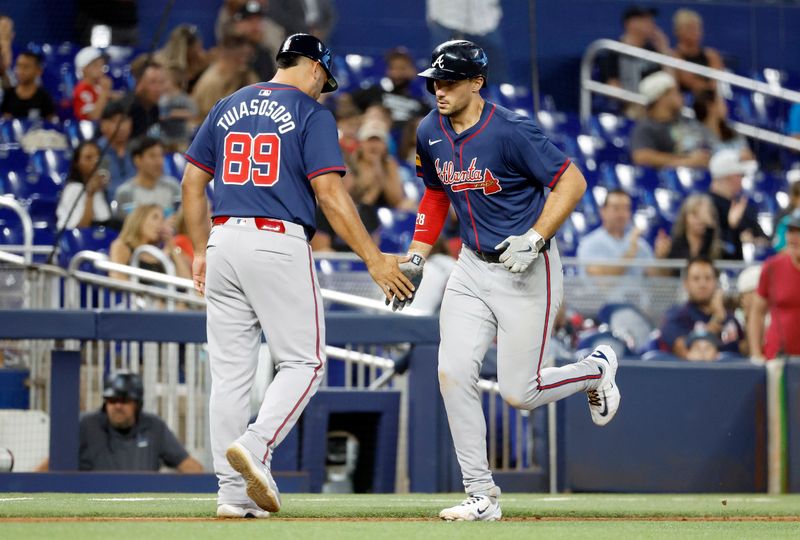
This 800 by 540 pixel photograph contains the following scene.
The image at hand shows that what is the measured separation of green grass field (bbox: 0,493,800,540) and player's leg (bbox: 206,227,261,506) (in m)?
0.19

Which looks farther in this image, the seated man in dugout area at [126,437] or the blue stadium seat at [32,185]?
the blue stadium seat at [32,185]

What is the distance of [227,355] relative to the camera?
4.56m

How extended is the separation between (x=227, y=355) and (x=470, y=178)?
106 cm

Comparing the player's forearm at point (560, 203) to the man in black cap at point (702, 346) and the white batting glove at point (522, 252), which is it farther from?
the man in black cap at point (702, 346)

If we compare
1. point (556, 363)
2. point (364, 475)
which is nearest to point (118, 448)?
point (364, 475)

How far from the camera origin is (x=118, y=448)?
23.9 feet

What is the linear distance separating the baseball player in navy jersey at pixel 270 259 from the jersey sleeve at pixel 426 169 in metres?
0.53

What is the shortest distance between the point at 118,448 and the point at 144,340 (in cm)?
61

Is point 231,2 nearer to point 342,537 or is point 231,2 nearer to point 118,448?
point 118,448

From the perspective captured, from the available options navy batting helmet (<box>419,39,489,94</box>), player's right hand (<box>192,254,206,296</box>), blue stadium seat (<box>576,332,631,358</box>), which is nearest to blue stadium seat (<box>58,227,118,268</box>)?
blue stadium seat (<box>576,332,631,358</box>)

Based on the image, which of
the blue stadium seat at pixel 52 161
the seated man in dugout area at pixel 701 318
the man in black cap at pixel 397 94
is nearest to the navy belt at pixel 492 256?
the seated man in dugout area at pixel 701 318

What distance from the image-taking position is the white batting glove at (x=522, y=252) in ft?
15.2

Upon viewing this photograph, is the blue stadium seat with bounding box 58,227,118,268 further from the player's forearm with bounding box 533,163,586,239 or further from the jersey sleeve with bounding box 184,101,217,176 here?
the player's forearm with bounding box 533,163,586,239

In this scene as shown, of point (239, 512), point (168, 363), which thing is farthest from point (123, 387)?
point (239, 512)
